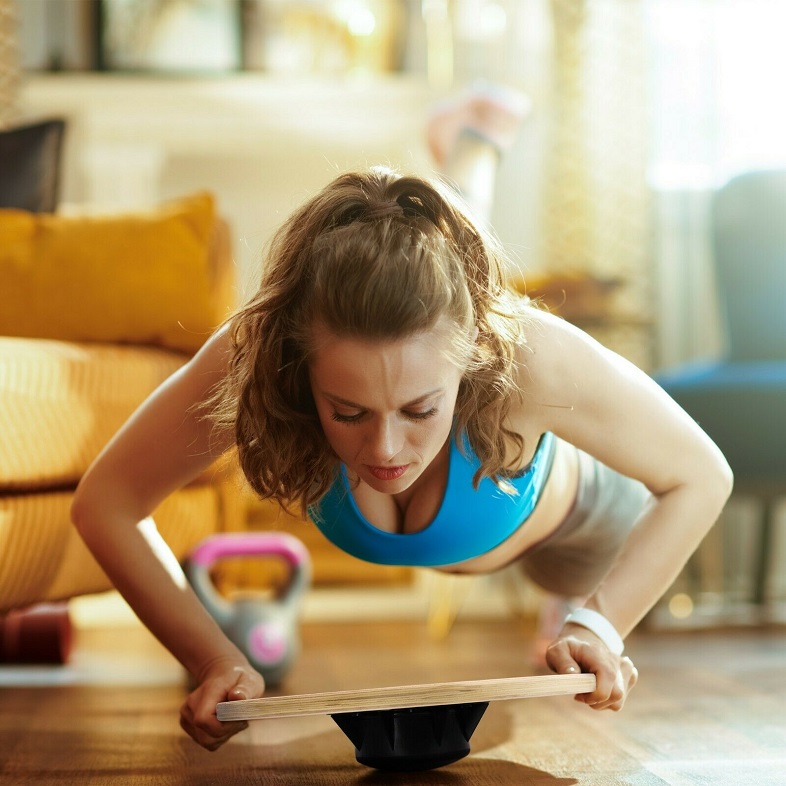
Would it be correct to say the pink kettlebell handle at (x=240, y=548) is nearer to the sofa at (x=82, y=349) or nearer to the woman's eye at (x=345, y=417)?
the sofa at (x=82, y=349)

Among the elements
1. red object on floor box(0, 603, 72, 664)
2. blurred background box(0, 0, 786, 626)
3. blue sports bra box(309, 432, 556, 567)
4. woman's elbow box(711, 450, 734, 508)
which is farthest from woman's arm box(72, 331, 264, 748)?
blurred background box(0, 0, 786, 626)

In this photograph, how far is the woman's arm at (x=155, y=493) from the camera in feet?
3.57

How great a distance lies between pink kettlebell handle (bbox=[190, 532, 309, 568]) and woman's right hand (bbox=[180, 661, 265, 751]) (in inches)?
28.3

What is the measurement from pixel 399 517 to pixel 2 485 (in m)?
0.53

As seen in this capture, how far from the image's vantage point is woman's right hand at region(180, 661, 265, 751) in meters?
0.97

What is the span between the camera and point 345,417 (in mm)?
940

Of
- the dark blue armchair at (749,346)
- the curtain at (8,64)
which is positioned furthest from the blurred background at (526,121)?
the dark blue armchair at (749,346)

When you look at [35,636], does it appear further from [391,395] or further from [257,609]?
[391,395]

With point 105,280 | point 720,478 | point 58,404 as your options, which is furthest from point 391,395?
point 105,280

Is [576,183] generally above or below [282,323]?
above

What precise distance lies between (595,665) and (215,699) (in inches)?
14.2

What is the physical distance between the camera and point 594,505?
1410mm

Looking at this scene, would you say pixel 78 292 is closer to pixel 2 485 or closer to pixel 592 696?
pixel 2 485

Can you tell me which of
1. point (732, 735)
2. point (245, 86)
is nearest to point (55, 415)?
point (732, 735)
